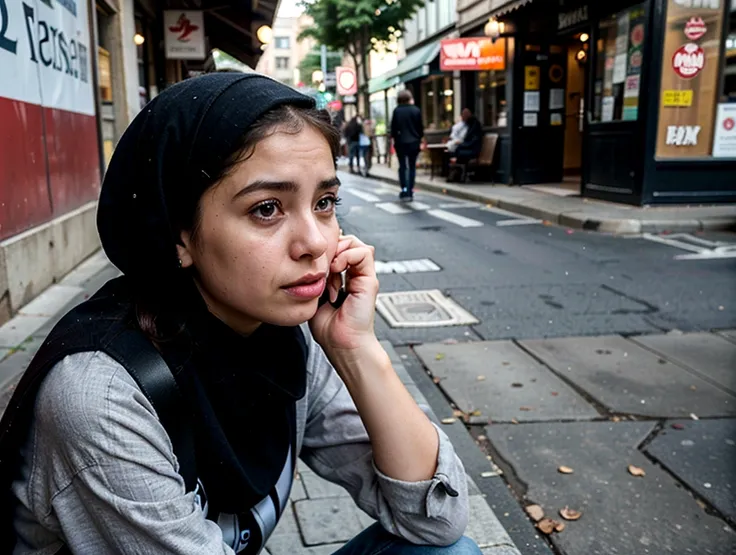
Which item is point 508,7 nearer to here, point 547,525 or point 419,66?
point 419,66

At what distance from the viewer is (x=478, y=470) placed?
2.91 metres

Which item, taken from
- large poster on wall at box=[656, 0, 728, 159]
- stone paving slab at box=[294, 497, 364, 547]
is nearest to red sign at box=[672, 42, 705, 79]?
large poster on wall at box=[656, 0, 728, 159]

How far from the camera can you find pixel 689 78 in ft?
32.1

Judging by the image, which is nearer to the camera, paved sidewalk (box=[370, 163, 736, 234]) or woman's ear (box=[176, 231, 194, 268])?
woman's ear (box=[176, 231, 194, 268])

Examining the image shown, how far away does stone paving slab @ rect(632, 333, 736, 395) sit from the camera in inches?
156

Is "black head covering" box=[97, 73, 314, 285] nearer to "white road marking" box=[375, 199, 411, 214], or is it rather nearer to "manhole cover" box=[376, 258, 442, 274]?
"manhole cover" box=[376, 258, 442, 274]

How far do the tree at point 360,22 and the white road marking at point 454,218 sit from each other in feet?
51.9

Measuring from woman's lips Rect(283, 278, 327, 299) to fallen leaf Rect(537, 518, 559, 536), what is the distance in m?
1.64

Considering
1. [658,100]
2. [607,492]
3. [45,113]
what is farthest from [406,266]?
[658,100]

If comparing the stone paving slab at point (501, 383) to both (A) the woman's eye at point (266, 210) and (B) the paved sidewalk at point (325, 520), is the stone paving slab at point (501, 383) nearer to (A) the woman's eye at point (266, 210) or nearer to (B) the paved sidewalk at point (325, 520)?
(B) the paved sidewalk at point (325, 520)

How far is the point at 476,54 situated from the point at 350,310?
48.1 ft

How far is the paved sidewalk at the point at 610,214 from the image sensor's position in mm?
8898

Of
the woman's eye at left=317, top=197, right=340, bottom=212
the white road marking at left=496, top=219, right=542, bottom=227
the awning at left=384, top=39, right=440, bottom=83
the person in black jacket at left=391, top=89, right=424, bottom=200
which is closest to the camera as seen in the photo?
the woman's eye at left=317, top=197, right=340, bottom=212

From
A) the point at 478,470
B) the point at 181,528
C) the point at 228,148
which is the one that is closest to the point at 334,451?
the point at 181,528
